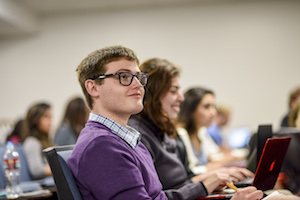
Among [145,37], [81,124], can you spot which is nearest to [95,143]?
[81,124]

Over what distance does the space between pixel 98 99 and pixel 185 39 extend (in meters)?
6.10

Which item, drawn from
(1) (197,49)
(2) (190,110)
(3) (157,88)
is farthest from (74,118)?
(1) (197,49)

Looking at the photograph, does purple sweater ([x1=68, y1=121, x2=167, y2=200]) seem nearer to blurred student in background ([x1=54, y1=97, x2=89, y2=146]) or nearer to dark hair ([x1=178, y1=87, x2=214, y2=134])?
dark hair ([x1=178, y1=87, x2=214, y2=134])

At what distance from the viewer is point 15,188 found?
2.43 metres

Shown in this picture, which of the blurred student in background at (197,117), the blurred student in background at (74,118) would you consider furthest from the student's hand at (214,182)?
the blurred student in background at (74,118)

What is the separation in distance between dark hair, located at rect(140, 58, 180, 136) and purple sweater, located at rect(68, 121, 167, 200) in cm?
69

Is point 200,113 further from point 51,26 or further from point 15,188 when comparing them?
point 51,26

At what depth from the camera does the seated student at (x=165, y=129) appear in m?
1.95

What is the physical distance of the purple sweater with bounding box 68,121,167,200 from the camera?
50.9 inches

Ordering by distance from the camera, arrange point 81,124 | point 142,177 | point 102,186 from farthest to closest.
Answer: point 81,124, point 142,177, point 102,186

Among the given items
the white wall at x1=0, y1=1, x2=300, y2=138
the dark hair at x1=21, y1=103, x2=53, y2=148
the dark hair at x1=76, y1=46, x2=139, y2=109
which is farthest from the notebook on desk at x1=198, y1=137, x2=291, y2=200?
the white wall at x1=0, y1=1, x2=300, y2=138

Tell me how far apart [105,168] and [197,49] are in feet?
20.8

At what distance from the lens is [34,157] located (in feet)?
11.9

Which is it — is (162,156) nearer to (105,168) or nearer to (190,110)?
(105,168)
